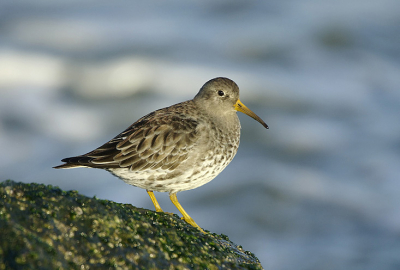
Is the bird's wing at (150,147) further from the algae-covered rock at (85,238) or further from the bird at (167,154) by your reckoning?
the algae-covered rock at (85,238)

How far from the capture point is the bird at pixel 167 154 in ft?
21.8

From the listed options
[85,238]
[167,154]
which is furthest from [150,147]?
[85,238]

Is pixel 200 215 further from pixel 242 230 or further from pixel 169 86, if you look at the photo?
pixel 169 86

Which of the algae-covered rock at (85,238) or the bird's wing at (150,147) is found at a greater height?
the bird's wing at (150,147)

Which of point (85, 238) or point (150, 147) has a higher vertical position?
point (150, 147)

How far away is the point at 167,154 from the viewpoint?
6.72 metres

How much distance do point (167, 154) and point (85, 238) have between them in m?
3.03

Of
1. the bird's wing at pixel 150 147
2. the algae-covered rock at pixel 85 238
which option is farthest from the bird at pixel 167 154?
the algae-covered rock at pixel 85 238

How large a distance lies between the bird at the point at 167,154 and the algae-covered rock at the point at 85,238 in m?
1.74

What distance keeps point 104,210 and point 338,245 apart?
10914 millimetres

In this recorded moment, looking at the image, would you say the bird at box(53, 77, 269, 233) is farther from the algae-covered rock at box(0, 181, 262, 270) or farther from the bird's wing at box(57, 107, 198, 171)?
the algae-covered rock at box(0, 181, 262, 270)

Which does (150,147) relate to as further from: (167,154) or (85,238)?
(85,238)

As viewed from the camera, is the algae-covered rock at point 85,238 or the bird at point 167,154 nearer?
the algae-covered rock at point 85,238

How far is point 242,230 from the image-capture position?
558 inches
